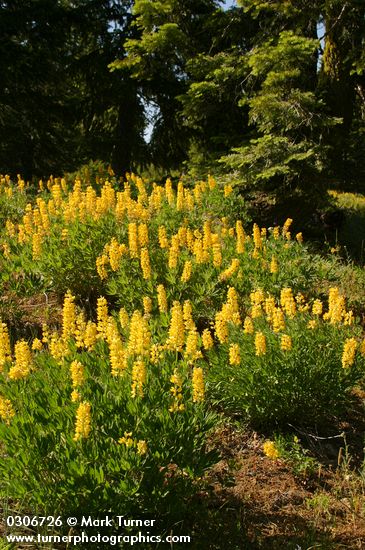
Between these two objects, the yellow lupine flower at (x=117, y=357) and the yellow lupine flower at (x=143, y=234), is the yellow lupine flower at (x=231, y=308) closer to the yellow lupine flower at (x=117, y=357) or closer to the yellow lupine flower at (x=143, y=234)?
the yellow lupine flower at (x=117, y=357)

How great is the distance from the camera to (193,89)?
8.04 meters

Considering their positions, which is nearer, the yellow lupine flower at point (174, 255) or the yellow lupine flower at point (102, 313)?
the yellow lupine flower at point (102, 313)

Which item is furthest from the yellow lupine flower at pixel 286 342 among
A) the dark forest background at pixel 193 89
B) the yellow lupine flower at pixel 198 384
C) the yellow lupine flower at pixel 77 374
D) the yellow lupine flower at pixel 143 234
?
the dark forest background at pixel 193 89

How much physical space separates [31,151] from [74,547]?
12657 millimetres

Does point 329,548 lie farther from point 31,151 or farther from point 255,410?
point 31,151

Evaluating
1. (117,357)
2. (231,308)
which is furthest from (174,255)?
(117,357)

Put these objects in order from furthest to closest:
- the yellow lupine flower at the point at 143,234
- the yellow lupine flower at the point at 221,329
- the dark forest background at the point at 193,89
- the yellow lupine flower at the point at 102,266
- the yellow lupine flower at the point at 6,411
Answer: the dark forest background at the point at 193,89 < the yellow lupine flower at the point at 143,234 < the yellow lupine flower at the point at 102,266 < the yellow lupine flower at the point at 221,329 < the yellow lupine flower at the point at 6,411

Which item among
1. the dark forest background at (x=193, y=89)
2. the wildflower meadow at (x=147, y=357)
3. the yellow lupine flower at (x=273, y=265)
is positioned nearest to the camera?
the wildflower meadow at (x=147, y=357)

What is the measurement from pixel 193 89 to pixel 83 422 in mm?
6737

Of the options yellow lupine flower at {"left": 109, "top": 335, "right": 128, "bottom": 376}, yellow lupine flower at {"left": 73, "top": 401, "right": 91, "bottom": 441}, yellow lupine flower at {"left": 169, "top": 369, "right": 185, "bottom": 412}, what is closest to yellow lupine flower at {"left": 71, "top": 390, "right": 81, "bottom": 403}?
yellow lupine flower at {"left": 73, "top": 401, "right": 91, "bottom": 441}

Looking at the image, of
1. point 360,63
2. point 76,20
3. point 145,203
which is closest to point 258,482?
point 145,203

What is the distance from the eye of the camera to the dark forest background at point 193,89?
7.26 meters

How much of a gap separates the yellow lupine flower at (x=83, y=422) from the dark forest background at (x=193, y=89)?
5.20m

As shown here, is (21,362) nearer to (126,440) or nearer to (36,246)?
(126,440)
